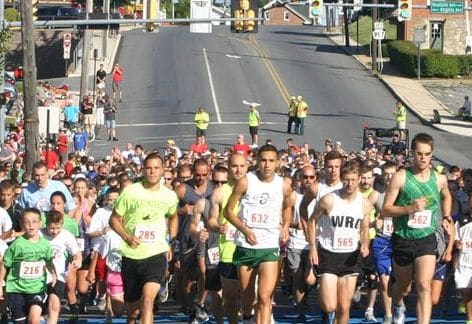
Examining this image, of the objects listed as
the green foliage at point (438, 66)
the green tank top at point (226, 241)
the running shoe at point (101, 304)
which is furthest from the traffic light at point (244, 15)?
the green tank top at point (226, 241)

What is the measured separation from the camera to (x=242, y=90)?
60.4 metres

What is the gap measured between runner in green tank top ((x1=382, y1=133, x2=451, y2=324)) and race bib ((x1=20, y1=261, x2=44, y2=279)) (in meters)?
3.43

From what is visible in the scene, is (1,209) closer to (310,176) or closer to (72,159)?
(310,176)

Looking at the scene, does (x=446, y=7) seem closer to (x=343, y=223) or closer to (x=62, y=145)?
(x=62, y=145)

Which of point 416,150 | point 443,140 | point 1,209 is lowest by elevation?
point 443,140

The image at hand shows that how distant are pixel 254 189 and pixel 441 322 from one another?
4.11 m

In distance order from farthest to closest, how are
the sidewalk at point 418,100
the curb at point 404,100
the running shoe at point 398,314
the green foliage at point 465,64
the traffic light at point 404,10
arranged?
the green foliage at point 465,64 → the curb at point 404,100 → the sidewalk at point 418,100 → the traffic light at point 404,10 → the running shoe at point 398,314

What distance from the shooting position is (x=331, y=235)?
13.3 metres

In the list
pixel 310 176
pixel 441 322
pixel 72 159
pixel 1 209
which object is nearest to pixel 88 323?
pixel 1 209

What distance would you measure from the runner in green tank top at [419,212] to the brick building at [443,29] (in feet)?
203

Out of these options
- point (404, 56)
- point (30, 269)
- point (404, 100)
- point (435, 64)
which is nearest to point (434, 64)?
point (435, 64)

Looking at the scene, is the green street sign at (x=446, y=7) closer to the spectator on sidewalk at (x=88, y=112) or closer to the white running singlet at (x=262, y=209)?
the spectator on sidewalk at (x=88, y=112)

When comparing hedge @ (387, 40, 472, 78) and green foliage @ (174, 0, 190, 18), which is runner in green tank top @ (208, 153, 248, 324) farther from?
green foliage @ (174, 0, 190, 18)

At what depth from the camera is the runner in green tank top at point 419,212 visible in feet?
43.1
